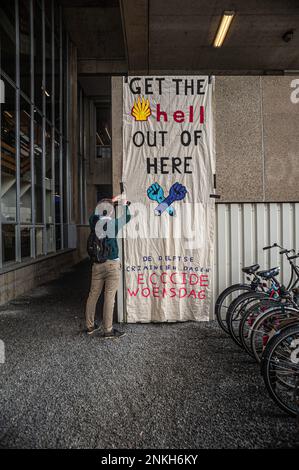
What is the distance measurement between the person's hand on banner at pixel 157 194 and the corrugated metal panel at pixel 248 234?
0.81 meters

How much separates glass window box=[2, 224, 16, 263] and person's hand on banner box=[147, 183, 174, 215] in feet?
11.8

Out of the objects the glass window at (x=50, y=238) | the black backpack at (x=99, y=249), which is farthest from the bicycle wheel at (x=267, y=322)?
the glass window at (x=50, y=238)

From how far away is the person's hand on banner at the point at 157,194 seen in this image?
5.02m

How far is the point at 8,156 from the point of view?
283 inches

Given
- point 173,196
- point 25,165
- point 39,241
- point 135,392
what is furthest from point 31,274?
point 135,392

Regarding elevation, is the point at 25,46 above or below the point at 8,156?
above

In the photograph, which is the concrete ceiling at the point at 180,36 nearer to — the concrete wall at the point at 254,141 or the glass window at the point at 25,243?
the concrete wall at the point at 254,141

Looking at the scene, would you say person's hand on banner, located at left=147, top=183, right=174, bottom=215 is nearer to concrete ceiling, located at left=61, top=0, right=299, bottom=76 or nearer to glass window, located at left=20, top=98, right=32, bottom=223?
glass window, located at left=20, top=98, right=32, bottom=223

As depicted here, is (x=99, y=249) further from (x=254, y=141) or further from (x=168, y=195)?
(x=254, y=141)

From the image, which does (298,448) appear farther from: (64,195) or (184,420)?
(64,195)

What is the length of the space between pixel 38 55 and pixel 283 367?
10.1 meters

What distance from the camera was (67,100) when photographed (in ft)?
40.9
